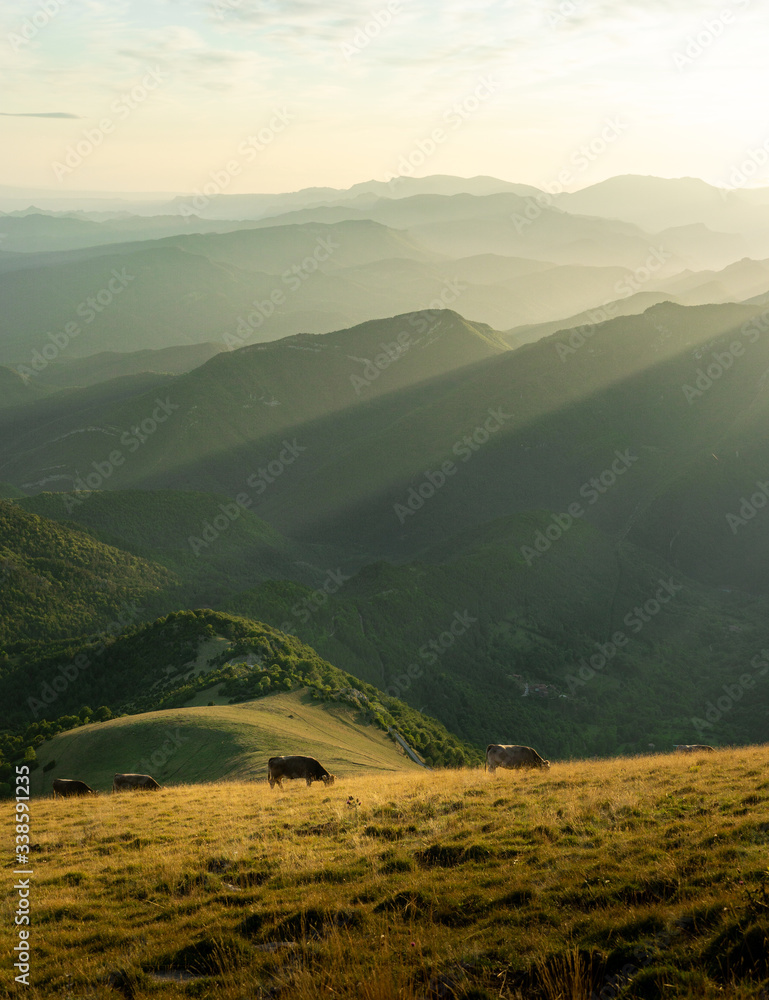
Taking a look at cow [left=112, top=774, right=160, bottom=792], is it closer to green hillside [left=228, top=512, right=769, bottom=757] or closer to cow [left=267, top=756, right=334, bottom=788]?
cow [left=267, top=756, right=334, bottom=788]

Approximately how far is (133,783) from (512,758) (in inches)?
585

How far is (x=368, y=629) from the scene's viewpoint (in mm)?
90875

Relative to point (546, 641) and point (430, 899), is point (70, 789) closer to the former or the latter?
point (430, 899)

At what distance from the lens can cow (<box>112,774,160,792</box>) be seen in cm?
2712

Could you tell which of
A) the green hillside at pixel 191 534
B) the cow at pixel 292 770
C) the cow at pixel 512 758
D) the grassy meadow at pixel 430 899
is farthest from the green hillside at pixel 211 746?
the green hillside at pixel 191 534

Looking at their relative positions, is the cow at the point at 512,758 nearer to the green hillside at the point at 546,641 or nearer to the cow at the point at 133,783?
the cow at the point at 133,783

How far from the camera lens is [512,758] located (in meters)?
26.4

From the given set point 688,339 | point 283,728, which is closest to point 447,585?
point 283,728

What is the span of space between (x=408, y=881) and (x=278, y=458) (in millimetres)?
188907

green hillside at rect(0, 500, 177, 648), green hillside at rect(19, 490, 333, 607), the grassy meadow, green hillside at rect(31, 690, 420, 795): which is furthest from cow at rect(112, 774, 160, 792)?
green hillside at rect(19, 490, 333, 607)

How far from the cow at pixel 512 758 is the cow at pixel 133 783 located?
1314 cm

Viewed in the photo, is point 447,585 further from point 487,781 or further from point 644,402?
point 644,402

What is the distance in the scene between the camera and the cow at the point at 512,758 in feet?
86.0

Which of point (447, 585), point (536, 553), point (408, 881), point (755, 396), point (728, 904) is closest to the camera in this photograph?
point (728, 904)
